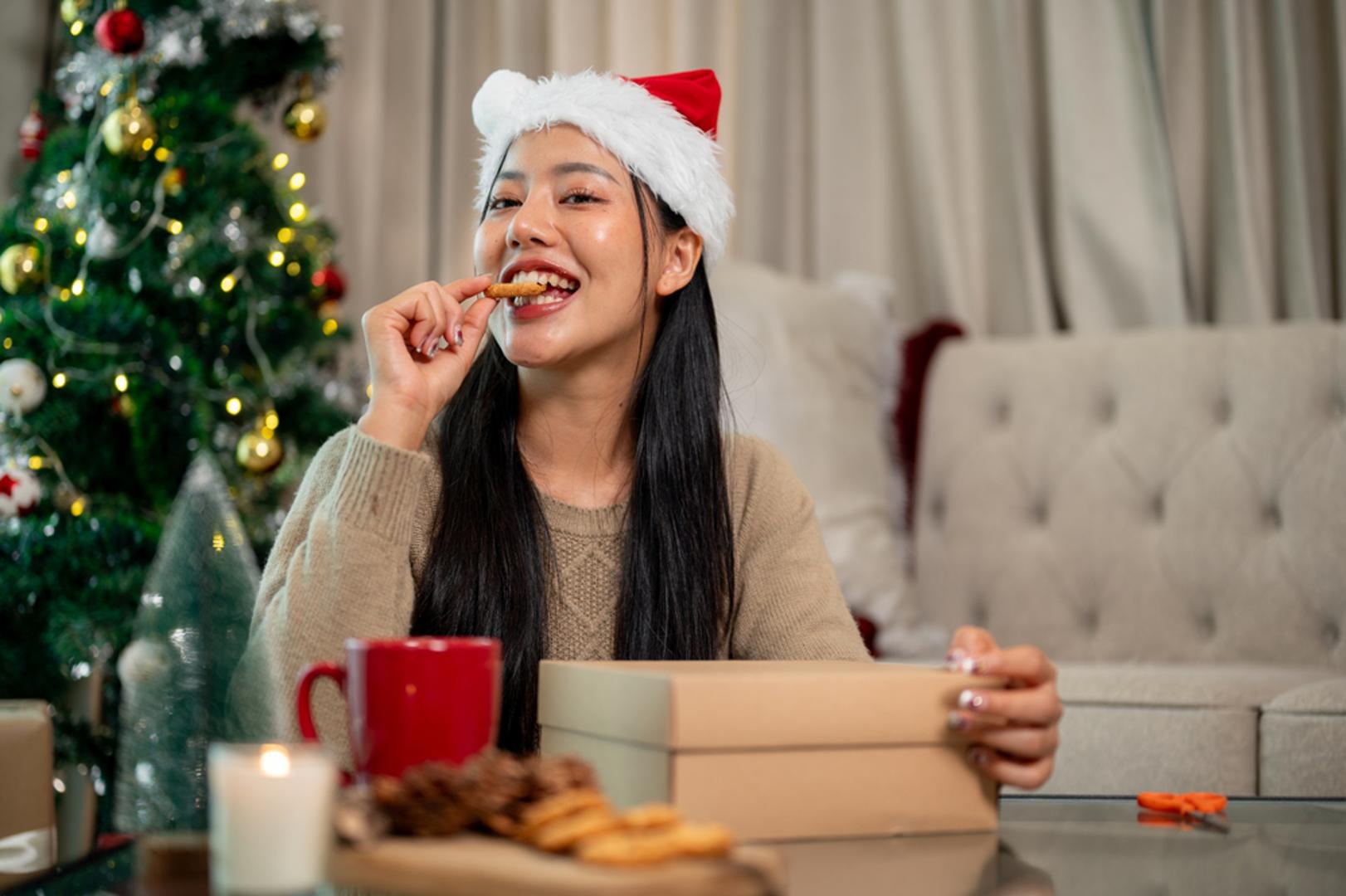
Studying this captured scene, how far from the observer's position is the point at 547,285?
4.75 feet

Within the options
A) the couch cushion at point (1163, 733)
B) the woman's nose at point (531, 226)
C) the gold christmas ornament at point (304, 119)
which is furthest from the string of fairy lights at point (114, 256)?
the couch cushion at point (1163, 733)

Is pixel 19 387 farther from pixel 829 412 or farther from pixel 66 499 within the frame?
pixel 829 412

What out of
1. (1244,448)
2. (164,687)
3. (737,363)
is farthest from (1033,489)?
(164,687)

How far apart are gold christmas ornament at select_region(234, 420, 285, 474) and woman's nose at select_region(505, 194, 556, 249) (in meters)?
1.03

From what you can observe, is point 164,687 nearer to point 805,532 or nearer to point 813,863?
point 813,863

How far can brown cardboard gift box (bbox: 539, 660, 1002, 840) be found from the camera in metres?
0.70

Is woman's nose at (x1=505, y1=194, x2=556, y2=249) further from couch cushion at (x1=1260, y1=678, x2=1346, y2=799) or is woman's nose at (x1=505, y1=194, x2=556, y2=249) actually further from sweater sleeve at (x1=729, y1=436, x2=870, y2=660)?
couch cushion at (x1=1260, y1=678, x2=1346, y2=799)

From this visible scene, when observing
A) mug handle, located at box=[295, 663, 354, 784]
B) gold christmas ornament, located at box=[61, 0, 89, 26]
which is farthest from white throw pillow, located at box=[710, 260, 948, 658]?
mug handle, located at box=[295, 663, 354, 784]

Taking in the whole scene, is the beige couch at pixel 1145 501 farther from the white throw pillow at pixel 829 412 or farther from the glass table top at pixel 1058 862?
the glass table top at pixel 1058 862

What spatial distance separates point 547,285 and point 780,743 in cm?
81

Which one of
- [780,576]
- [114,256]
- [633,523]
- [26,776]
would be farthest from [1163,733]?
[114,256]

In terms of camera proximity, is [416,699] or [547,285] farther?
[547,285]

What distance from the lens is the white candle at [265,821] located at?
0.47 metres

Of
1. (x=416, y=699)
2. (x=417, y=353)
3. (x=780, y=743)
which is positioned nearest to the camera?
(x=416, y=699)
